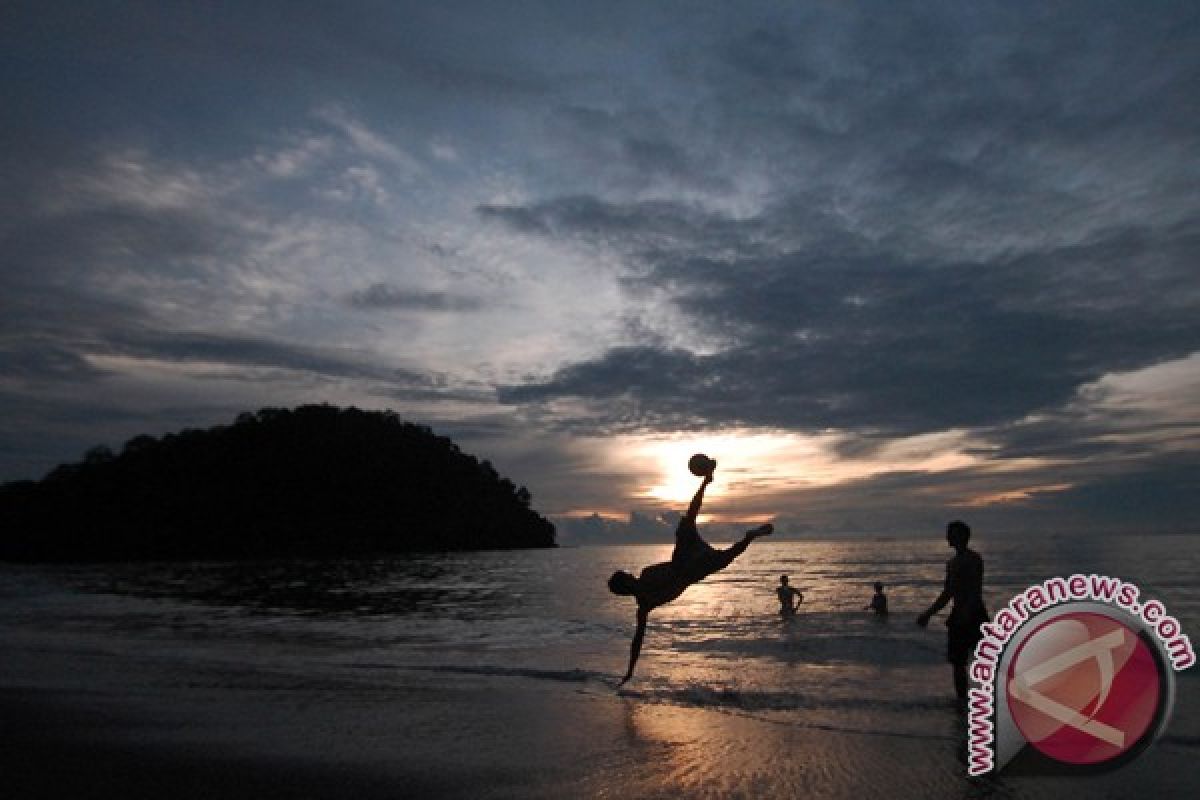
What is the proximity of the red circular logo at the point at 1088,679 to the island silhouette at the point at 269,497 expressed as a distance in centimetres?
12693

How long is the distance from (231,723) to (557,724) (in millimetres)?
3757

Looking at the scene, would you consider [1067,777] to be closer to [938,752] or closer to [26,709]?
[938,752]

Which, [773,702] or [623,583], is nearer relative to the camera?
[623,583]

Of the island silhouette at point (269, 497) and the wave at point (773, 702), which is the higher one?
the island silhouette at point (269, 497)

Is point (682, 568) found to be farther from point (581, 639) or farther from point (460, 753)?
point (581, 639)

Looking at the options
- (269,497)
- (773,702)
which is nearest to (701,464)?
(773,702)

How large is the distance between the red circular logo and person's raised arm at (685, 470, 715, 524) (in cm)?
342

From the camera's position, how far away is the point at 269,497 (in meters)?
135

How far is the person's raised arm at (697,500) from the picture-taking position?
328 inches

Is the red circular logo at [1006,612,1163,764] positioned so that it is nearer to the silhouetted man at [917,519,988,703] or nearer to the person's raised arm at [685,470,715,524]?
the silhouetted man at [917,519,988,703]

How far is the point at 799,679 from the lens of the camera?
43.2 feet

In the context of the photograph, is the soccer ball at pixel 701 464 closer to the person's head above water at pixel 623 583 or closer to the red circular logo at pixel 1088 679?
the person's head above water at pixel 623 583

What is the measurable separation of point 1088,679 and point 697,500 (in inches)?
153

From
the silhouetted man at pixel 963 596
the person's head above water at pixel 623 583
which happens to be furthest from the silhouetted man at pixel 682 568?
the silhouetted man at pixel 963 596
